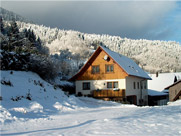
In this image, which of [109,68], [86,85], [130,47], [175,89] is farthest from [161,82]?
[130,47]

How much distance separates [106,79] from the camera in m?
29.6

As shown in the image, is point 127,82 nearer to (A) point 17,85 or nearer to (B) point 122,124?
(A) point 17,85

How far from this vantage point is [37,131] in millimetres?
8180

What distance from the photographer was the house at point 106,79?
28.6m

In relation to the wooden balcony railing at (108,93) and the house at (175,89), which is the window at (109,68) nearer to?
the wooden balcony railing at (108,93)

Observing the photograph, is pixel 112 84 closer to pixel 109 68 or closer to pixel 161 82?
pixel 109 68

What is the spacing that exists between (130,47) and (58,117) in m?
134

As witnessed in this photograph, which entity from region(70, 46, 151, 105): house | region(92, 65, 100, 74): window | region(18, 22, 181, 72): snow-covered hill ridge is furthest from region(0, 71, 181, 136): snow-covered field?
region(18, 22, 181, 72): snow-covered hill ridge

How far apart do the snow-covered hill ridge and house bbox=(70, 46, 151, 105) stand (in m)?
74.5

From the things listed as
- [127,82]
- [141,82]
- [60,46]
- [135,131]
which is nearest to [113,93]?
[127,82]

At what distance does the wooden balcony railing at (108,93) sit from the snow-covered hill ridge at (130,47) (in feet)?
250

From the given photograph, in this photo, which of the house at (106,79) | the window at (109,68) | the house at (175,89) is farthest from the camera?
the house at (175,89)

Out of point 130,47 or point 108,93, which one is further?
point 130,47

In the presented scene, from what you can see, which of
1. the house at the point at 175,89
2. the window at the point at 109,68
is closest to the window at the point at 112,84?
the window at the point at 109,68
